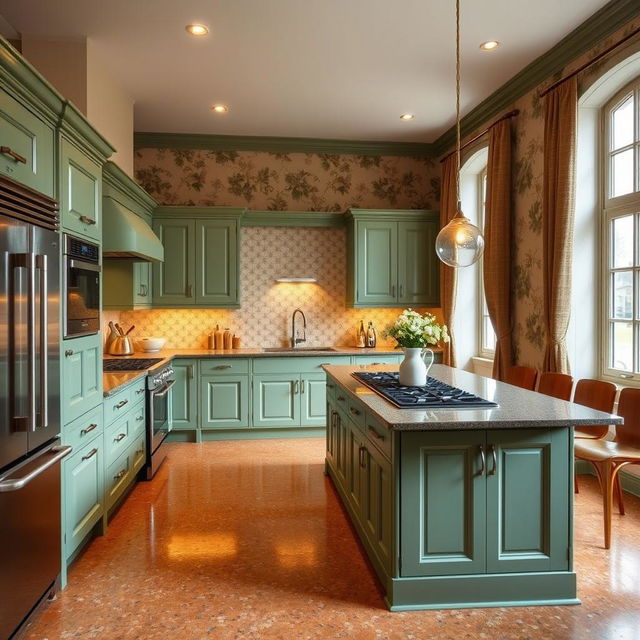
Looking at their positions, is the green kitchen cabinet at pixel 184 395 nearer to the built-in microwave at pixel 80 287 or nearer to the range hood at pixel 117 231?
the range hood at pixel 117 231

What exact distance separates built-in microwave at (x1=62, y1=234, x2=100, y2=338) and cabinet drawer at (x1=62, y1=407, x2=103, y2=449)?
446 mm

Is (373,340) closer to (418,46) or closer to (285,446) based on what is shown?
(285,446)

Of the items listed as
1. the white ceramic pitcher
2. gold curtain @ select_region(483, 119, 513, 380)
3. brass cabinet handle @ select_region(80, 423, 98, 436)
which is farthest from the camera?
gold curtain @ select_region(483, 119, 513, 380)

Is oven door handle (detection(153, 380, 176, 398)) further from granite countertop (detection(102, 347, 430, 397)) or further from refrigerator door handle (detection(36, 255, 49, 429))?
refrigerator door handle (detection(36, 255, 49, 429))

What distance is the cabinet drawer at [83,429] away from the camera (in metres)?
2.67

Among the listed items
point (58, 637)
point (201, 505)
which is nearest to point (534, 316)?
point (201, 505)

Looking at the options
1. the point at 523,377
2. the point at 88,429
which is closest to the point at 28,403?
the point at 88,429

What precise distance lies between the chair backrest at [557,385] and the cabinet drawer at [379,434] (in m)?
1.45

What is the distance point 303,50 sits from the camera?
159 inches

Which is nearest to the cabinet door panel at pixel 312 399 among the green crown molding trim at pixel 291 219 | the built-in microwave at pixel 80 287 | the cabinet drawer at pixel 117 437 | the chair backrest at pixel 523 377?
the green crown molding trim at pixel 291 219

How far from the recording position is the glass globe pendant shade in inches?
120

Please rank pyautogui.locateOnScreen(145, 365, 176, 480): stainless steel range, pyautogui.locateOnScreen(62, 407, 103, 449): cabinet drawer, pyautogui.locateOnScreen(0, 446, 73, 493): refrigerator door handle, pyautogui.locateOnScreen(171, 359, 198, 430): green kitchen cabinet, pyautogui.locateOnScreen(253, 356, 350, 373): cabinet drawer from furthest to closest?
pyautogui.locateOnScreen(253, 356, 350, 373): cabinet drawer < pyautogui.locateOnScreen(171, 359, 198, 430): green kitchen cabinet < pyautogui.locateOnScreen(145, 365, 176, 480): stainless steel range < pyautogui.locateOnScreen(62, 407, 103, 449): cabinet drawer < pyautogui.locateOnScreen(0, 446, 73, 493): refrigerator door handle

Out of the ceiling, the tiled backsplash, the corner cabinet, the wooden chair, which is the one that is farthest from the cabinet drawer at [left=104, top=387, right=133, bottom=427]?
the wooden chair

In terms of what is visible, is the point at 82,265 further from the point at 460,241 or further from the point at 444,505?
the point at 444,505
